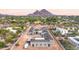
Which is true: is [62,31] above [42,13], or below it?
below

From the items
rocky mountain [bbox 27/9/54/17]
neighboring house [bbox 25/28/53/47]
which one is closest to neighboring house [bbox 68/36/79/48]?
neighboring house [bbox 25/28/53/47]

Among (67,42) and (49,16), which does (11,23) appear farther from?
(67,42)

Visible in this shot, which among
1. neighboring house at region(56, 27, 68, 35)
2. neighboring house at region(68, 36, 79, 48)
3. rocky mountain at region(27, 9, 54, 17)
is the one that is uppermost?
rocky mountain at region(27, 9, 54, 17)

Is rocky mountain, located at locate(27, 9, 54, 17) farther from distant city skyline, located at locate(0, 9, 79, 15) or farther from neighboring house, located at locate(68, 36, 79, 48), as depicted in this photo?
neighboring house, located at locate(68, 36, 79, 48)

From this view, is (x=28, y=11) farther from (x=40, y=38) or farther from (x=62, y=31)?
(x=62, y=31)

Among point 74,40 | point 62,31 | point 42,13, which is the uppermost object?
point 42,13

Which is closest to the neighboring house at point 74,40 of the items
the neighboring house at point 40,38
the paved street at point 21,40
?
the neighboring house at point 40,38

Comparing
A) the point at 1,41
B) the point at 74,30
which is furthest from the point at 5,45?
the point at 74,30

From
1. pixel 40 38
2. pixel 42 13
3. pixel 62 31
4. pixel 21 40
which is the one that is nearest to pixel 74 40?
pixel 62 31

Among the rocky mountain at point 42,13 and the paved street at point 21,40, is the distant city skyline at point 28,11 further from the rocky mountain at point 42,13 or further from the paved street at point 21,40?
the paved street at point 21,40

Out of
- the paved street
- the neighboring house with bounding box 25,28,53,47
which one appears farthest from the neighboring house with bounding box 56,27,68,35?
the paved street

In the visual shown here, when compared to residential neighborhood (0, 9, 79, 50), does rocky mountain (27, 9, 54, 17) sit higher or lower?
higher

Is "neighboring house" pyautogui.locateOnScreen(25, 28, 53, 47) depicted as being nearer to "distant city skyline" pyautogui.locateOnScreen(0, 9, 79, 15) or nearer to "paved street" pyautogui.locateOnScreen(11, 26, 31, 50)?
"paved street" pyautogui.locateOnScreen(11, 26, 31, 50)
